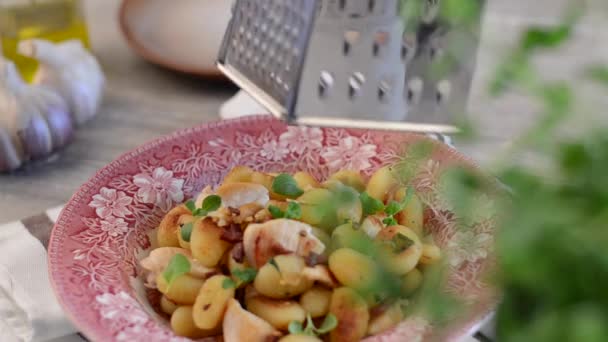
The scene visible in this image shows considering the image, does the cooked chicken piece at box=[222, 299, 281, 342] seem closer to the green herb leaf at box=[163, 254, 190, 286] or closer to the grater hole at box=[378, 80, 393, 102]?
the green herb leaf at box=[163, 254, 190, 286]

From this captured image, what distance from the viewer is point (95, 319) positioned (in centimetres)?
54

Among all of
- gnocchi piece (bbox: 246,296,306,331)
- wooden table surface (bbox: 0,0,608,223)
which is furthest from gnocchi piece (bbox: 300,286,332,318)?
wooden table surface (bbox: 0,0,608,223)

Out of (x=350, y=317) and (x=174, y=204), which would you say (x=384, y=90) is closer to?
(x=350, y=317)

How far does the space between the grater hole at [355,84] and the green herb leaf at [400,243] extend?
0.39ft

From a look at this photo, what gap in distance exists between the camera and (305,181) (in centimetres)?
68

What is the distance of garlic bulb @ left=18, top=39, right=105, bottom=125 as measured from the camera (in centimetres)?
93

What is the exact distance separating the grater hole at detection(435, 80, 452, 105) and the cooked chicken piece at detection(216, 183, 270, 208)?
0.18 metres

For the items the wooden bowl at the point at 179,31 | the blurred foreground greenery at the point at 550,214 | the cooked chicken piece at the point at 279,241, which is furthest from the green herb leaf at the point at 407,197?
the wooden bowl at the point at 179,31

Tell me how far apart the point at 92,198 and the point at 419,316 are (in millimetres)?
309

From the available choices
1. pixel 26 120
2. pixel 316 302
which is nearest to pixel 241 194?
pixel 316 302

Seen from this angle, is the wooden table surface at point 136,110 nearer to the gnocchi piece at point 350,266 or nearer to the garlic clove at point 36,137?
the garlic clove at point 36,137

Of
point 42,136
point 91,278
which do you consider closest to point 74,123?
point 42,136

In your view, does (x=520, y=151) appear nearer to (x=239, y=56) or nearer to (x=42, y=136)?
(x=239, y=56)

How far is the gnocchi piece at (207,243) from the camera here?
586 millimetres
